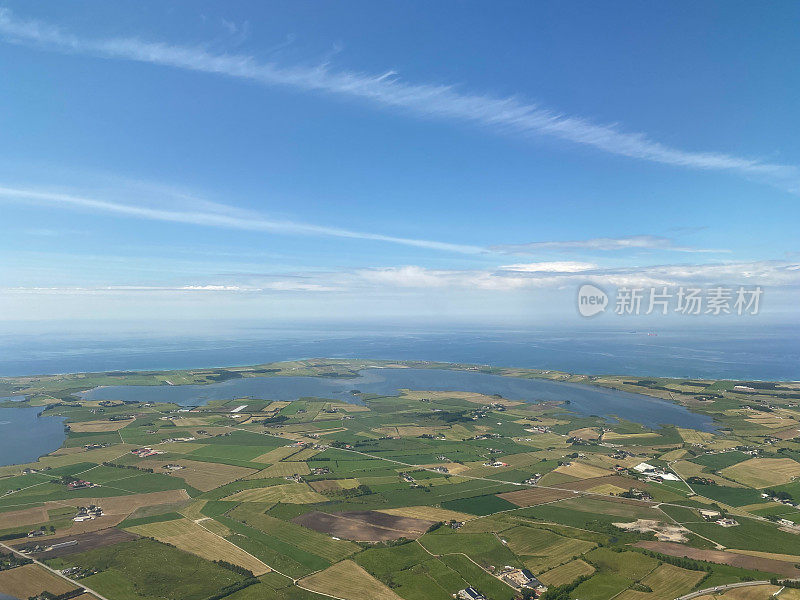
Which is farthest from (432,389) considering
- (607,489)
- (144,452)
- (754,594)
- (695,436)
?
(754,594)

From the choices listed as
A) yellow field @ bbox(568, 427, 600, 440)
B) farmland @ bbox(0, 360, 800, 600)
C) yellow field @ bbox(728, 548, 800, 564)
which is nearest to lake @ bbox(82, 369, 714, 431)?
farmland @ bbox(0, 360, 800, 600)

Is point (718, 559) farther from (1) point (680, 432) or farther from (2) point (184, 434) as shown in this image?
(2) point (184, 434)

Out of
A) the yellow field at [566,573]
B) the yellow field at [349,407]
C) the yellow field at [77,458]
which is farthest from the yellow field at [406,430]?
the yellow field at [566,573]

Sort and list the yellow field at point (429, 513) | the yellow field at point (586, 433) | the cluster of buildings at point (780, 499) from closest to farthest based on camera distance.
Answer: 1. the yellow field at point (429, 513)
2. the cluster of buildings at point (780, 499)
3. the yellow field at point (586, 433)

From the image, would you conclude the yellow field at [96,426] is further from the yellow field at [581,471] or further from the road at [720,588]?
the road at [720,588]

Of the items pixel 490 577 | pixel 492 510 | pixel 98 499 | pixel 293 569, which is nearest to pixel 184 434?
pixel 98 499

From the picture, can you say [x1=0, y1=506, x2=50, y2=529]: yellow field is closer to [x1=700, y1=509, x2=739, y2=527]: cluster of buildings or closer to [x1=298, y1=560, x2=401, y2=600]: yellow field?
[x1=298, y1=560, x2=401, y2=600]: yellow field
